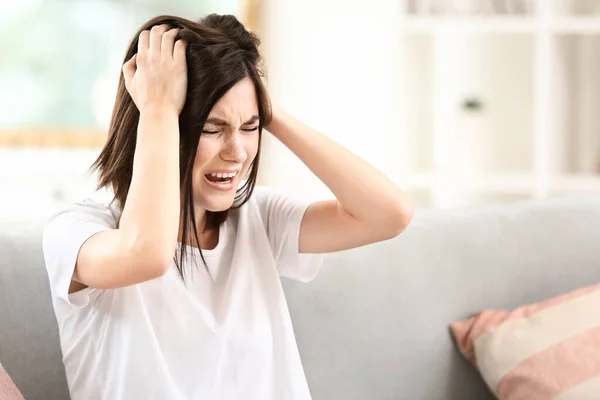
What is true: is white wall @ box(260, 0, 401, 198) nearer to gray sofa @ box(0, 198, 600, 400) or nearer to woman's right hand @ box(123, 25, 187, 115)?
gray sofa @ box(0, 198, 600, 400)

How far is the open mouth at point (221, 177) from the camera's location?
55.1 inches

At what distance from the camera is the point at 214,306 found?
1472mm

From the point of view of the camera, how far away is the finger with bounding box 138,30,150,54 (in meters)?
1.34

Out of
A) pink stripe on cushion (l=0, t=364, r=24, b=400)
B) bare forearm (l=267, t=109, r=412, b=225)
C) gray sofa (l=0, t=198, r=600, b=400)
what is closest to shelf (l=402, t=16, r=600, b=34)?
gray sofa (l=0, t=198, r=600, b=400)

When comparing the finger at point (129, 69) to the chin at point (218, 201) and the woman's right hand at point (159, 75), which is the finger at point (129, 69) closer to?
the woman's right hand at point (159, 75)

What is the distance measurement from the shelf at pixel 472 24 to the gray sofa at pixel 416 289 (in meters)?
1.54

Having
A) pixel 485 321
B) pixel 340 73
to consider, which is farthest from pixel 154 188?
pixel 340 73

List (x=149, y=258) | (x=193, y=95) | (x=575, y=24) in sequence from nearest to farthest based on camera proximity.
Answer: (x=149, y=258) → (x=193, y=95) → (x=575, y=24)

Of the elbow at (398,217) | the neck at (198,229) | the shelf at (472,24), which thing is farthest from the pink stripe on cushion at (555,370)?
the shelf at (472,24)

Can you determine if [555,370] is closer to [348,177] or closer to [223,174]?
[348,177]

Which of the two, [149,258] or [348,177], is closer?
[149,258]

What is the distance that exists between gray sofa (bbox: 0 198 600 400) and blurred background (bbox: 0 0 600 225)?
1.48 m

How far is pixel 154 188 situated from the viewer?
1.28 meters

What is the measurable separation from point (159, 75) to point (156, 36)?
69mm
